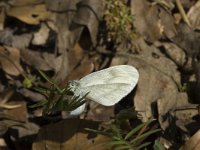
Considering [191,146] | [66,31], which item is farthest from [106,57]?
[191,146]

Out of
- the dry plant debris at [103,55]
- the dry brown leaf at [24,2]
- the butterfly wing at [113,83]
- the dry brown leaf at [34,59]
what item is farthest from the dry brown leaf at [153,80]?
the dry brown leaf at [24,2]

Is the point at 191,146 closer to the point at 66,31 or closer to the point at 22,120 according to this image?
the point at 22,120

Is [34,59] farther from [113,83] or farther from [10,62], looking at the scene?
[113,83]

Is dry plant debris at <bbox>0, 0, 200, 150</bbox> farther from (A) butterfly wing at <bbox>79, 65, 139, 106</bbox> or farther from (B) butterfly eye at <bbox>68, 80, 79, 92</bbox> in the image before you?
(B) butterfly eye at <bbox>68, 80, 79, 92</bbox>

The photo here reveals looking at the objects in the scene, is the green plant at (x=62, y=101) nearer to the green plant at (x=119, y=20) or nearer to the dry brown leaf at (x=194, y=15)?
the green plant at (x=119, y=20)

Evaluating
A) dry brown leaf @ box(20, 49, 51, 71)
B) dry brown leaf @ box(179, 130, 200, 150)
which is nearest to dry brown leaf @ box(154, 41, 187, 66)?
dry brown leaf @ box(20, 49, 51, 71)

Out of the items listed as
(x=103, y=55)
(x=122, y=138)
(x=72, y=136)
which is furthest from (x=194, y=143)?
(x=103, y=55)
